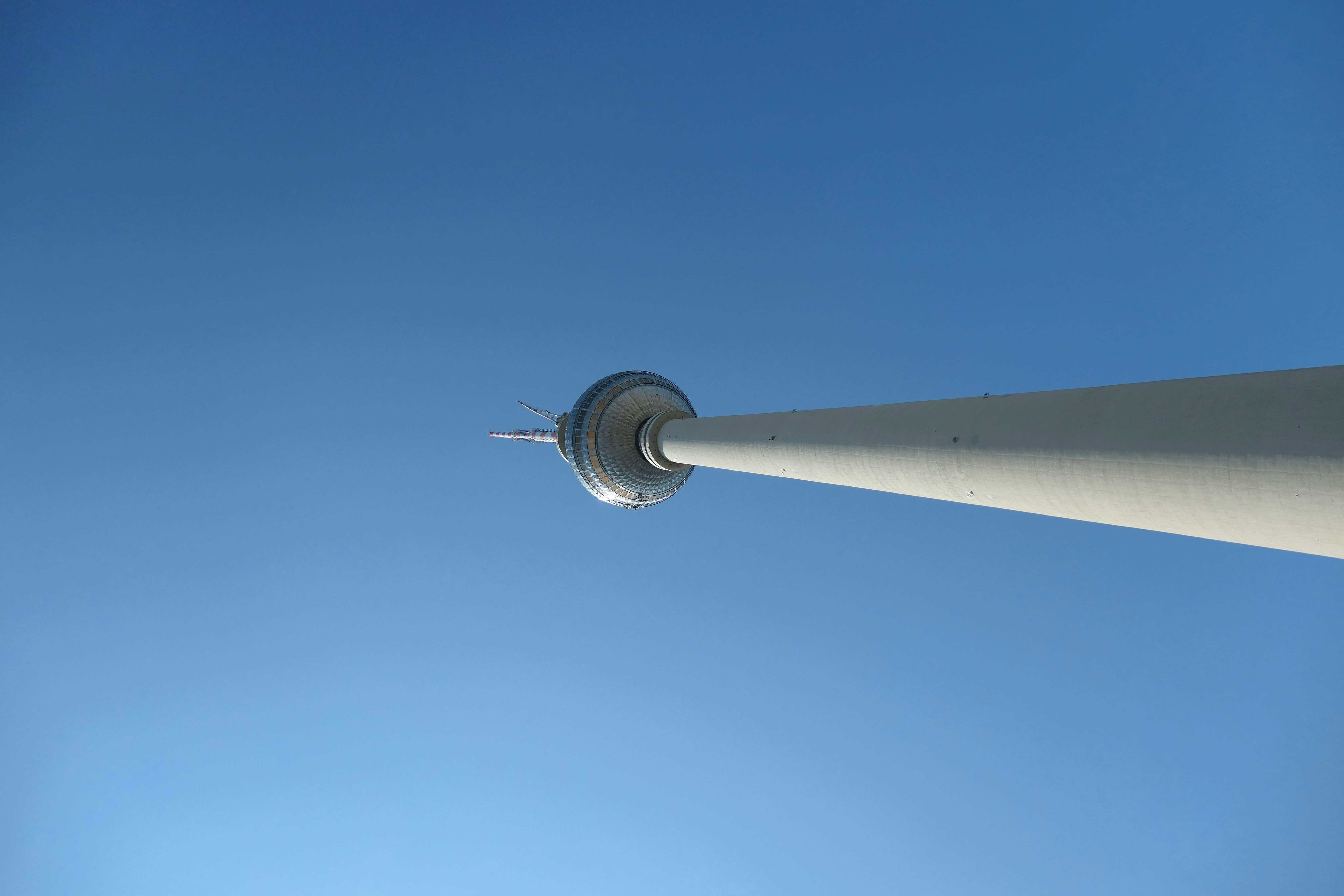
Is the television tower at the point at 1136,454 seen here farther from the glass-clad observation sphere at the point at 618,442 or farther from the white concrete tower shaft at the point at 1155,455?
the glass-clad observation sphere at the point at 618,442

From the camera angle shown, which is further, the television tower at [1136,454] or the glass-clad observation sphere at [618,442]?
the glass-clad observation sphere at [618,442]

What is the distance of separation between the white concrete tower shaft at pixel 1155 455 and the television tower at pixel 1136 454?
0.06 feet

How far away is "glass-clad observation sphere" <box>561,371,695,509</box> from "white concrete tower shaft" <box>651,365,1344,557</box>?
1013 inches

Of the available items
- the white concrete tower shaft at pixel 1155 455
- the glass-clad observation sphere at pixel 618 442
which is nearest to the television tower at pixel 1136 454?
the white concrete tower shaft at pixel 1155 455

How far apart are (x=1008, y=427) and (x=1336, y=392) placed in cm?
453

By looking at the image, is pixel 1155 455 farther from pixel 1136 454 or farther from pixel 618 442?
pixel 618 442

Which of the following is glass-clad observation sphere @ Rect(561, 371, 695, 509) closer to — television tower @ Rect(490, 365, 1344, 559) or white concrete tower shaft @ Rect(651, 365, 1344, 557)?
television tower @ Rect(490, 365, 1344, 559)

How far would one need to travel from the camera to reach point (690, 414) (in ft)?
144

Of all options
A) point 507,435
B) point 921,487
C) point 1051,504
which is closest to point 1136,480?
point 1051,504

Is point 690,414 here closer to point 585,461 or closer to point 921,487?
point 585,461

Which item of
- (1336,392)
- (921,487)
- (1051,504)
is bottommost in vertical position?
(1336,392)

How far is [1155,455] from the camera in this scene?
340 inches

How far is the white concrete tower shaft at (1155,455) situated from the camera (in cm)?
716

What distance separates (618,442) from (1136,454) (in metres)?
33.1
